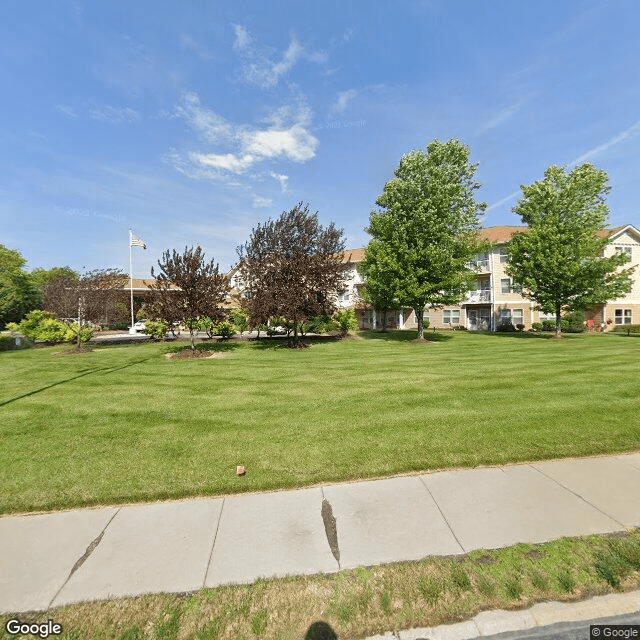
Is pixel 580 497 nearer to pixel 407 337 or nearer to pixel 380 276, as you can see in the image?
pixel 380 276

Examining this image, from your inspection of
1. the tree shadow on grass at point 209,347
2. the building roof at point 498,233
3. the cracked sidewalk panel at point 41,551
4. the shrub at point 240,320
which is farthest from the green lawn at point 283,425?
the building roof at point 498,233

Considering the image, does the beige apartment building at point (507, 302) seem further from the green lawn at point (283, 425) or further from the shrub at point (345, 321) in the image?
the green lawn at point (283, 425)

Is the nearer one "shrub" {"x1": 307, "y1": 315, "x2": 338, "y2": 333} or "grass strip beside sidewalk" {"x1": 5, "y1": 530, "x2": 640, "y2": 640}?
"grass strip beside sidewalk" {"x1": 5, "y1": 530, "x2": 640, "y2": 640}

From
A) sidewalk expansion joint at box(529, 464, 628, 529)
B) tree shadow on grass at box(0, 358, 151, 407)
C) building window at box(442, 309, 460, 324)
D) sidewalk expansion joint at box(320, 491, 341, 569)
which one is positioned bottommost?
sidewalk expansion joint at box(320, 491, 341, 569)

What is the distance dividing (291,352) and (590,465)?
15734 mm

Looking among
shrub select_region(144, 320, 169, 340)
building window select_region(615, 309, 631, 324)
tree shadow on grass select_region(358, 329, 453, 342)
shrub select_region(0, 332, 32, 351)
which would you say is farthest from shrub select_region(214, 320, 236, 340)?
building window select_region(615, 309, 631, 324)

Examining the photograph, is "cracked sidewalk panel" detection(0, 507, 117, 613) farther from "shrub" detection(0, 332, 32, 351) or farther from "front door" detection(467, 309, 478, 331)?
"front door" detection(467, 309, 478, 331)

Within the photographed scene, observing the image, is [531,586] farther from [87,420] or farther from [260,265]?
[260,265]

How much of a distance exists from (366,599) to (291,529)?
1188mm

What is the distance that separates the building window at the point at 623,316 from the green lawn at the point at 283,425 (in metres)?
28.5

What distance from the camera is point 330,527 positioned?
12.7ft

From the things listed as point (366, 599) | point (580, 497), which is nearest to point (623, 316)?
point (580, 497)

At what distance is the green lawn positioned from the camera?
5.09 meters

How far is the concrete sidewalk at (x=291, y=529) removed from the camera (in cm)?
323
